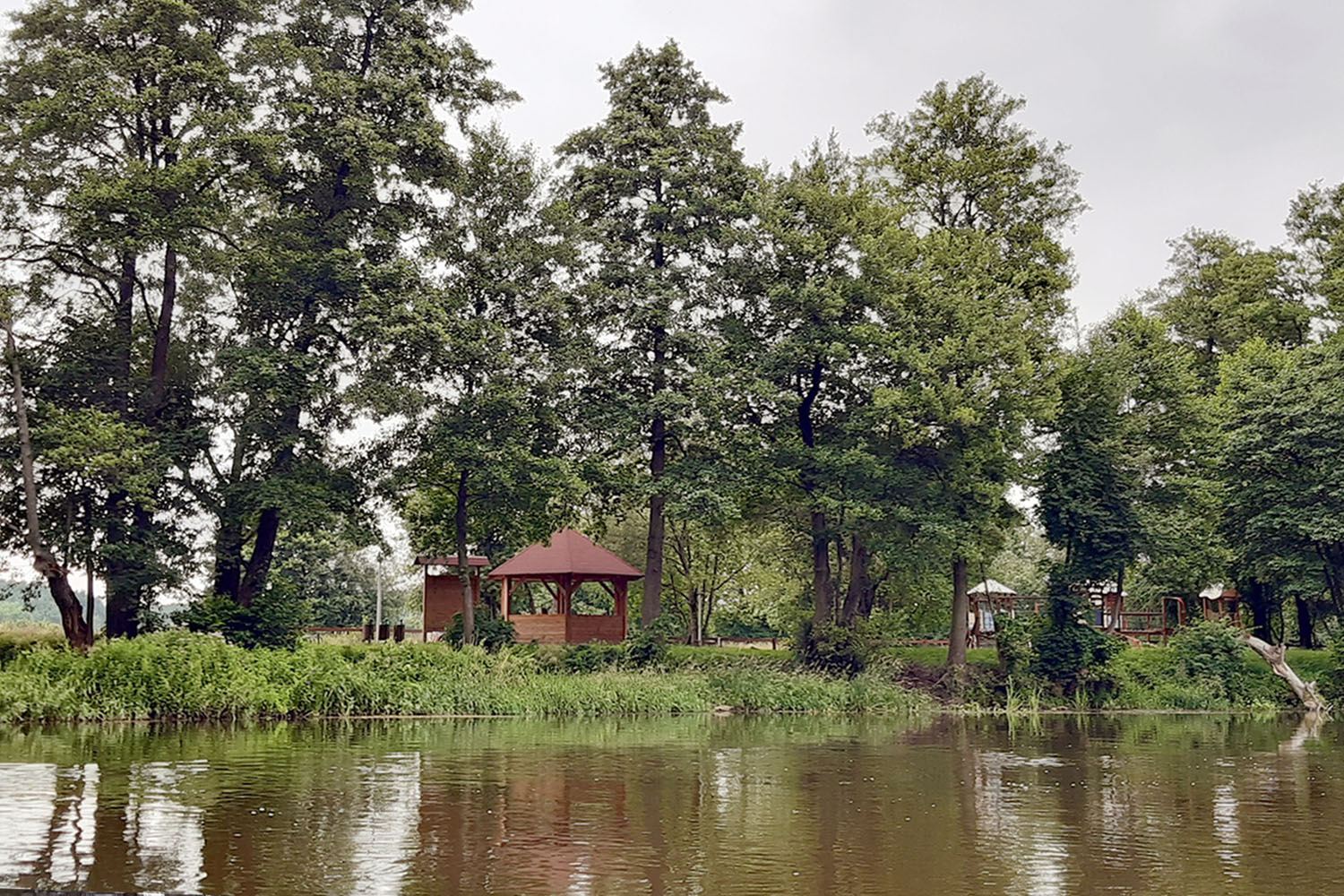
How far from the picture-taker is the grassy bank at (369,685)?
23922 millimetres

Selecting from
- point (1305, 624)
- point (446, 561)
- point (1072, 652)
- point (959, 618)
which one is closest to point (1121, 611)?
point (1305, 624)

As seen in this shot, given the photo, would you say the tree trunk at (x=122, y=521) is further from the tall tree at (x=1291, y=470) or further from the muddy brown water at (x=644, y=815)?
the tall tree at (x=1291, y=470)

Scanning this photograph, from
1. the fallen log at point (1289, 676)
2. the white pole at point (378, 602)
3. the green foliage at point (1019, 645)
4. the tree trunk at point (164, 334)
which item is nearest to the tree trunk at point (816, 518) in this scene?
the green foliage at point (1019, 645)

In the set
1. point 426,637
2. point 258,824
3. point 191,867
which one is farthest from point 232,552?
point 191,867

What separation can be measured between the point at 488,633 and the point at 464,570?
2134mm

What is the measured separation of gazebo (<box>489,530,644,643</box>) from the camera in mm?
40781

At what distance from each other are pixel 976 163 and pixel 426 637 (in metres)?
26.6

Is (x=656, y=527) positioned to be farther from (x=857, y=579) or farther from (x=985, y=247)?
(x=985, y=247)

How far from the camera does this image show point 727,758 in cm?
2000

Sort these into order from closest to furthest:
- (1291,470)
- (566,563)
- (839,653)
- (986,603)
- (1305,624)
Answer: (839,653)
(1291,470)
(566,563)
(1305,624)
(986,603)

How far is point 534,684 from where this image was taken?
99.1 feet

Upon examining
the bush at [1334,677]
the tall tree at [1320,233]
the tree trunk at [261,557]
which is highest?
the tall tree at [1320,233]

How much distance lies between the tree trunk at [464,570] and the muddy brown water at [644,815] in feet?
39.1

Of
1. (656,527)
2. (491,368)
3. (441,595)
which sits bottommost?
(441,595)
